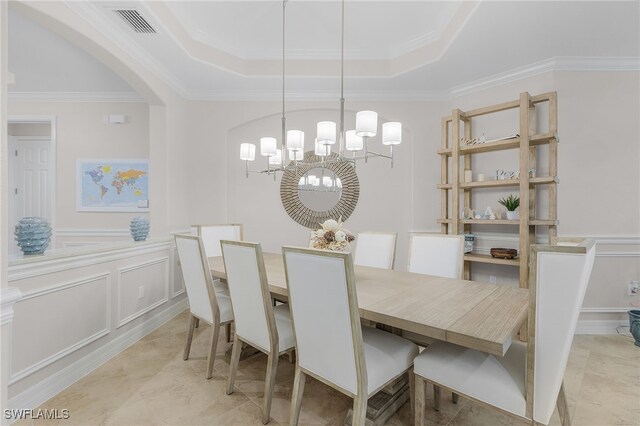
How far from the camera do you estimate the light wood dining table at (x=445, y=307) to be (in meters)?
1.12

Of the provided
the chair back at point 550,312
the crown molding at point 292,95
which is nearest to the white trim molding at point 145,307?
the crown molding at point 292,95

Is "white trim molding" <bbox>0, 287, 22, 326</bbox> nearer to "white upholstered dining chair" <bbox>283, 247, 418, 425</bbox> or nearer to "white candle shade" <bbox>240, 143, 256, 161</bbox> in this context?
"white upholstered dining chair" <bbox>283, 247, 418, 425</bbox>

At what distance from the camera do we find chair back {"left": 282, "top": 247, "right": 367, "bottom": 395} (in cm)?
122

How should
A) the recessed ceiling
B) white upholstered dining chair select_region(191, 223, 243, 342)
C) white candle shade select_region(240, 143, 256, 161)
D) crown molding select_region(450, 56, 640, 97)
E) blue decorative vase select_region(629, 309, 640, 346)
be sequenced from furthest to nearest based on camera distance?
white upholstered dining chair select_region(191, 223, 243, 342)
crown molding select_region(450, 56, 640, 97)
white candle shade select_region(240, 143, 256, 161)
blue decorative vase select_region(629, 309, 640, 346)
the recessed ceiling

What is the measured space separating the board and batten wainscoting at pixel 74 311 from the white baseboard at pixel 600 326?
415 cm

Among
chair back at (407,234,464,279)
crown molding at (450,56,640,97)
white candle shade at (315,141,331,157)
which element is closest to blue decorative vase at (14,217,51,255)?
white candle shade at (315,141,331,157)

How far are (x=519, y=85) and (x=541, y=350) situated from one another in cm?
297

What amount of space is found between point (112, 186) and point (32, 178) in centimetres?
129

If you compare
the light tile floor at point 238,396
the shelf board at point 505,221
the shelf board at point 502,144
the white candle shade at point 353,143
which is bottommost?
the light tile floor at point 238,396

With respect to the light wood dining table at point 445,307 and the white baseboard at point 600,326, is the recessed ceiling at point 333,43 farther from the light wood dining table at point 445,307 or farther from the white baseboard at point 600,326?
the white baseboard at point 600,326

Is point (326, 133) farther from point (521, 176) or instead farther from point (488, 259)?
point (488, 259)

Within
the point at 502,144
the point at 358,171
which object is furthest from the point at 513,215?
the point at 358,171

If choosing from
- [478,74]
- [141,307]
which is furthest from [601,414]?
[141,307]

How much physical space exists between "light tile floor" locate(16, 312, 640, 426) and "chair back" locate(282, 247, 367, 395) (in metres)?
0.51
